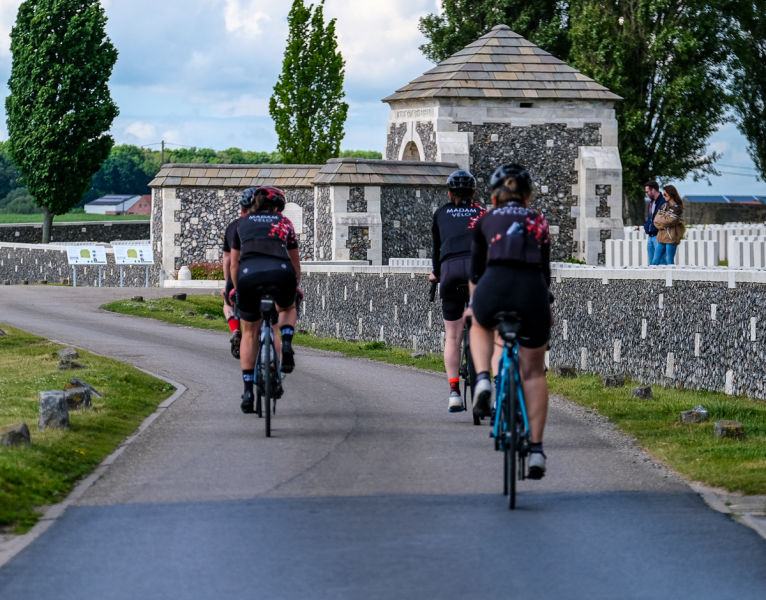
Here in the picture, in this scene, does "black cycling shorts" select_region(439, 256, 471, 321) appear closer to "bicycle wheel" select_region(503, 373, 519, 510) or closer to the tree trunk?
"bicycle wheel" select_region(503, 373, 519, 510)

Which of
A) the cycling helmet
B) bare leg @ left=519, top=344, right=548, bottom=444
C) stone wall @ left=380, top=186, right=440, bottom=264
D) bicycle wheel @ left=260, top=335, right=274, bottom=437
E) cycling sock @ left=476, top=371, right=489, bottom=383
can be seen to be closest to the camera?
bare leg @ left=519, top=344, right=548, bottom=444

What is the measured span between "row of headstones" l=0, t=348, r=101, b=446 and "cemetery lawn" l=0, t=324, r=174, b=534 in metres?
0.10

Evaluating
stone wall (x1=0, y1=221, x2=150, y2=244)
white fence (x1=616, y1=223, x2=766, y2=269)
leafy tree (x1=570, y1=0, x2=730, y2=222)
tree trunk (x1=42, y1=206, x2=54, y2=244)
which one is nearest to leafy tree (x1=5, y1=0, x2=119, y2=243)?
tree trunk (x1=42, y1=206, x2=54, y2=244)

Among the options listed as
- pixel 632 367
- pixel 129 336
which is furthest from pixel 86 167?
pixel 632 367

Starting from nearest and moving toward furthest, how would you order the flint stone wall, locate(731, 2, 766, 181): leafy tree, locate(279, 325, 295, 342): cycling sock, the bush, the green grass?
the green grass
locate(279, 325, 295, 342): cycling sock
the flint stone wall
the bush
locate(731, 2, 766, 181): leafy tree

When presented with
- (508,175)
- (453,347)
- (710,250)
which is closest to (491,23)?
(710,250)

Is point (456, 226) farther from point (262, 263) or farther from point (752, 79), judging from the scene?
point (752, 79)

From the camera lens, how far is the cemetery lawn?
822cm

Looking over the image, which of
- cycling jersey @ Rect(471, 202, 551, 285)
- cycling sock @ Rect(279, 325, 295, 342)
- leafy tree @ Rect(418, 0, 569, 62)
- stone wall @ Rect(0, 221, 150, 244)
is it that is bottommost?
cycling sock @ Rect(279, 325, 295, 342)

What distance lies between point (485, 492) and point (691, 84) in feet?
145

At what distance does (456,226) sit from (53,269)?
38.3 metres

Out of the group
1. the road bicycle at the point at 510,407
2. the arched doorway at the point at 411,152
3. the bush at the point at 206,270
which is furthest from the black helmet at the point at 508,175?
the arched doorway at the point at 411,152

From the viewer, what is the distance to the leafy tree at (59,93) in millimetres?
60875

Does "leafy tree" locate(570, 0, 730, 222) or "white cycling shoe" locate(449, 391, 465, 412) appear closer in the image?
A: "white cycling shoe" locate(449, 391, 465, 412)
